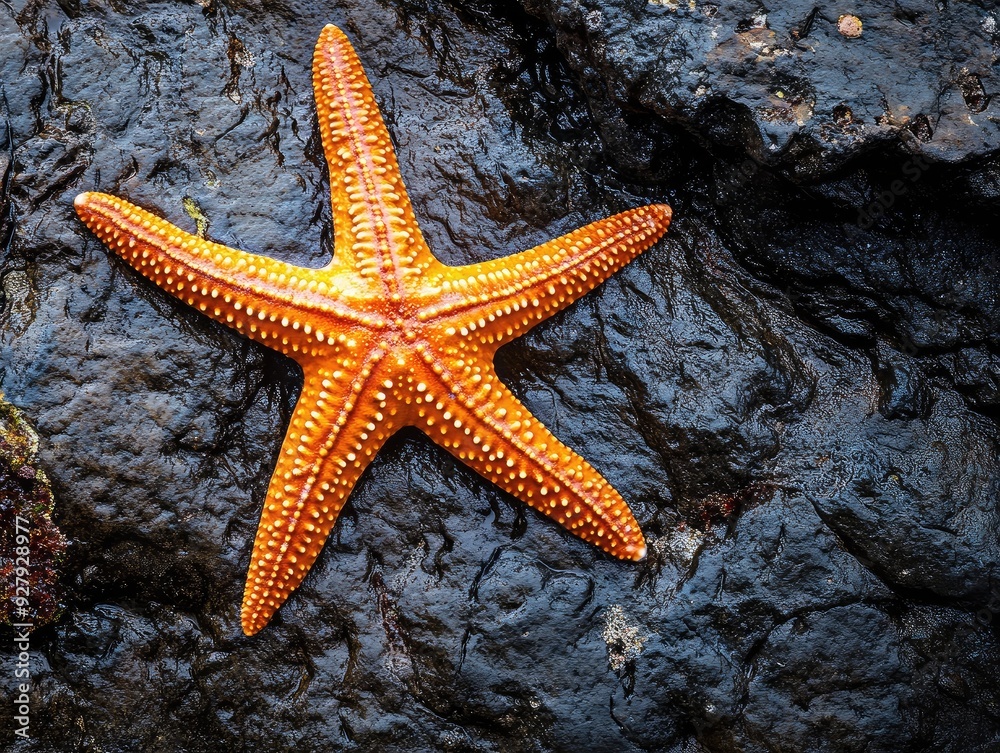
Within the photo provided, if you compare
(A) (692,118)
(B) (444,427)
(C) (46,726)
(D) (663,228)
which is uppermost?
(A) (692,118)

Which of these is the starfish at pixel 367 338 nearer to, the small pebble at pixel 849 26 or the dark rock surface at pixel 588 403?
the dark rock surface at pixel 588 403

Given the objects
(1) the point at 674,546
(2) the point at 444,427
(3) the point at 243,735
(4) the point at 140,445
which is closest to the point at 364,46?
(2) the point at 444,427

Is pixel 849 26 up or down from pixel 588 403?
up

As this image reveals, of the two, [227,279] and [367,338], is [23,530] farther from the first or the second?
[367,338]

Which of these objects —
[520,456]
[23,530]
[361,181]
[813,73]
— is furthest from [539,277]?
[23,530]

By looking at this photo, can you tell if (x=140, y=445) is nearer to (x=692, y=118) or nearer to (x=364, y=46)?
(x=364, y=46)

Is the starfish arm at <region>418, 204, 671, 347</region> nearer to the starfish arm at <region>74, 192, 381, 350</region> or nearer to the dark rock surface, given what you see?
the dark rock surface
